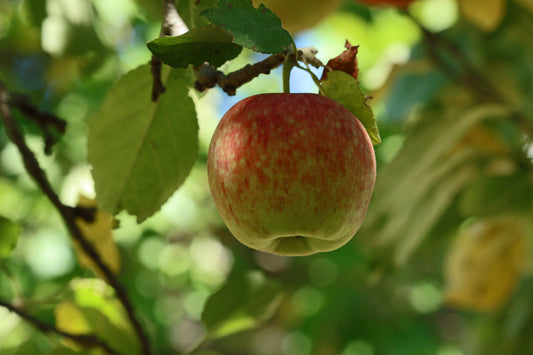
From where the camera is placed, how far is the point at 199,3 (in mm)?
633

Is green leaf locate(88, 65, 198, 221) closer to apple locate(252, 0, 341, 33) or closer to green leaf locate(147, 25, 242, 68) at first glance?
green leaf locate(147, 25, 242, 68)

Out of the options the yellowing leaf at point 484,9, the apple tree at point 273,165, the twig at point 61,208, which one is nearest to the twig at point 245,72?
the apple tree at point 273,165

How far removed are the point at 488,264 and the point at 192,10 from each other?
1063 millimetres

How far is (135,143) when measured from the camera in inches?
27.1

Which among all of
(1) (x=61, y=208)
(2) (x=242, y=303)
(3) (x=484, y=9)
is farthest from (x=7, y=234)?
(3) (x=484, y=9)

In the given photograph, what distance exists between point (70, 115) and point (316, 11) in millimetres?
1399

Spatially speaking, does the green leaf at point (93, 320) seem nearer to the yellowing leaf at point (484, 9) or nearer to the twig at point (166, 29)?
the twig at point (166, 29)

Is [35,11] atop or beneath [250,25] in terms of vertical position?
atop

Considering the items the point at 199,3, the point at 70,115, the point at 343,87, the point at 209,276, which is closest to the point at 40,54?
the point at 70,115

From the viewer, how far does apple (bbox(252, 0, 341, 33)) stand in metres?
0.92

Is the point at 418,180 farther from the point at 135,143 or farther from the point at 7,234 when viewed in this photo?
the point at 7,234

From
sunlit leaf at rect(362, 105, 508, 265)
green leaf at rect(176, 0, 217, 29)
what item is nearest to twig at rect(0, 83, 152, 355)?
green leaf at rect(176, 0, 217, 29)

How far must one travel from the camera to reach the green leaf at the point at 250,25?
17.2 inches

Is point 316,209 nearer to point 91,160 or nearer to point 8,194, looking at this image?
point 91,160
